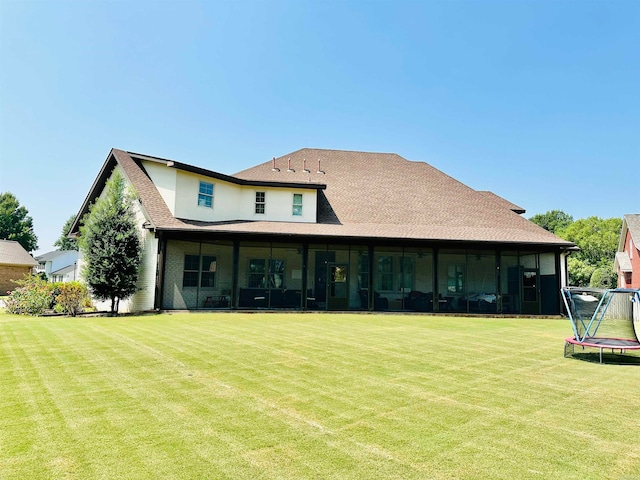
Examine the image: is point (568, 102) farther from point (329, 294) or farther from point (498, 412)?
point (498, 412)

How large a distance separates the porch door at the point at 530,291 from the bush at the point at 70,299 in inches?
805

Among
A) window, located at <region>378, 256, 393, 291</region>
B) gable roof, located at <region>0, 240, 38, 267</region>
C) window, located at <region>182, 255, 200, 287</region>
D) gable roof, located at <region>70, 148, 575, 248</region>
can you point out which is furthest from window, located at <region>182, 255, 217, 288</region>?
gable roof, located at <region>0, 240, 38, 267</region>

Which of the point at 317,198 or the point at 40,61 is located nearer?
the point at 40,61

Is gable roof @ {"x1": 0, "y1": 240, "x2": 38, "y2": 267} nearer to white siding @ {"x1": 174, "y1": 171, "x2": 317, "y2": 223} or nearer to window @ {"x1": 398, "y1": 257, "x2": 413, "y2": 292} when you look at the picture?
white siding @ {"x1": 174, "y1": 171, "x2": 317, "y2": 223}

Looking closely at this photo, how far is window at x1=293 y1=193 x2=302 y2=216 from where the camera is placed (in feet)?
66.7

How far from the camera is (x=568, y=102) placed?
2167 cm

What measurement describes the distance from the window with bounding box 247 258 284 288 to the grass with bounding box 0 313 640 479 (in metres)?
9.55

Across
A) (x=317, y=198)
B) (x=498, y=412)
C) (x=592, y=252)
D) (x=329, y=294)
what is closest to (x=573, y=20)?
(x=317, y=198)

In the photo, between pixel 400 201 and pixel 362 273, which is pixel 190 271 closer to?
pixel 362 273

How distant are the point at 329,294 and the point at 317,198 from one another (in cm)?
553

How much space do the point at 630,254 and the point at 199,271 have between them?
33396 millimetres

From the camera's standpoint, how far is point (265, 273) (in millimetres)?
18672

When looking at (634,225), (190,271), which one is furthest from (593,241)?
(190,271)

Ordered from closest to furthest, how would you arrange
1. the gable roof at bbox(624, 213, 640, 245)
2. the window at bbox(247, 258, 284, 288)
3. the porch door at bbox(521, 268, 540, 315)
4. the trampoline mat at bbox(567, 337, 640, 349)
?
1. the trampoline mat at bbox(567, 337, 640, 349)
2. the window at bbox(247, 258, 284, 288)
3. the porch door at bbox(521, 268, 540, 315)
4. the gable roof at bbox(624, 213, 640, 245)
